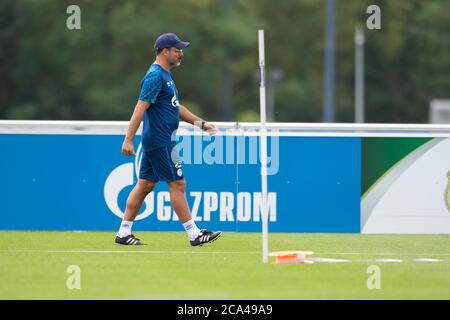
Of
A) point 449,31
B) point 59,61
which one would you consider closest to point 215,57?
point 59,61

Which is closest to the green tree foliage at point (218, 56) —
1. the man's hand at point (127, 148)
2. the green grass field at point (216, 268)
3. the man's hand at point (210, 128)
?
the green grass field at point (216, 268)

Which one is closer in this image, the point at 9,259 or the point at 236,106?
the point at 9,259

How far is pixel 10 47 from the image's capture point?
62.2 metres

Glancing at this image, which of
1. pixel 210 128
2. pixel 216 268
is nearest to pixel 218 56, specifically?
pixel 210 128

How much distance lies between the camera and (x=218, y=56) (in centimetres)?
6200

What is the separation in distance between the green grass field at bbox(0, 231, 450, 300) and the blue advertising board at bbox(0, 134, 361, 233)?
318 millimetres

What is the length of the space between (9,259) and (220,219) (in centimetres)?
358

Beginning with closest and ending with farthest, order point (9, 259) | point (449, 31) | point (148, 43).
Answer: point (9, 259) < point (148, 43) < point (449, 31)

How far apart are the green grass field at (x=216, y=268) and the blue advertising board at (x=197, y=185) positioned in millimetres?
318

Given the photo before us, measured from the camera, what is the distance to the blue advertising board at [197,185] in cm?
1464

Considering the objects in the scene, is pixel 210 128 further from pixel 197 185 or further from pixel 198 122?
pixel 197 185

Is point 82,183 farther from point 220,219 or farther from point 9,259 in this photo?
point 9,259

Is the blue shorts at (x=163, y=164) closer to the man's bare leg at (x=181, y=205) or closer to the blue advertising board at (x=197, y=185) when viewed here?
the man's bare leg at (x=181, y=205)

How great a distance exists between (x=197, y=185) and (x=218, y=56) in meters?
47.7
